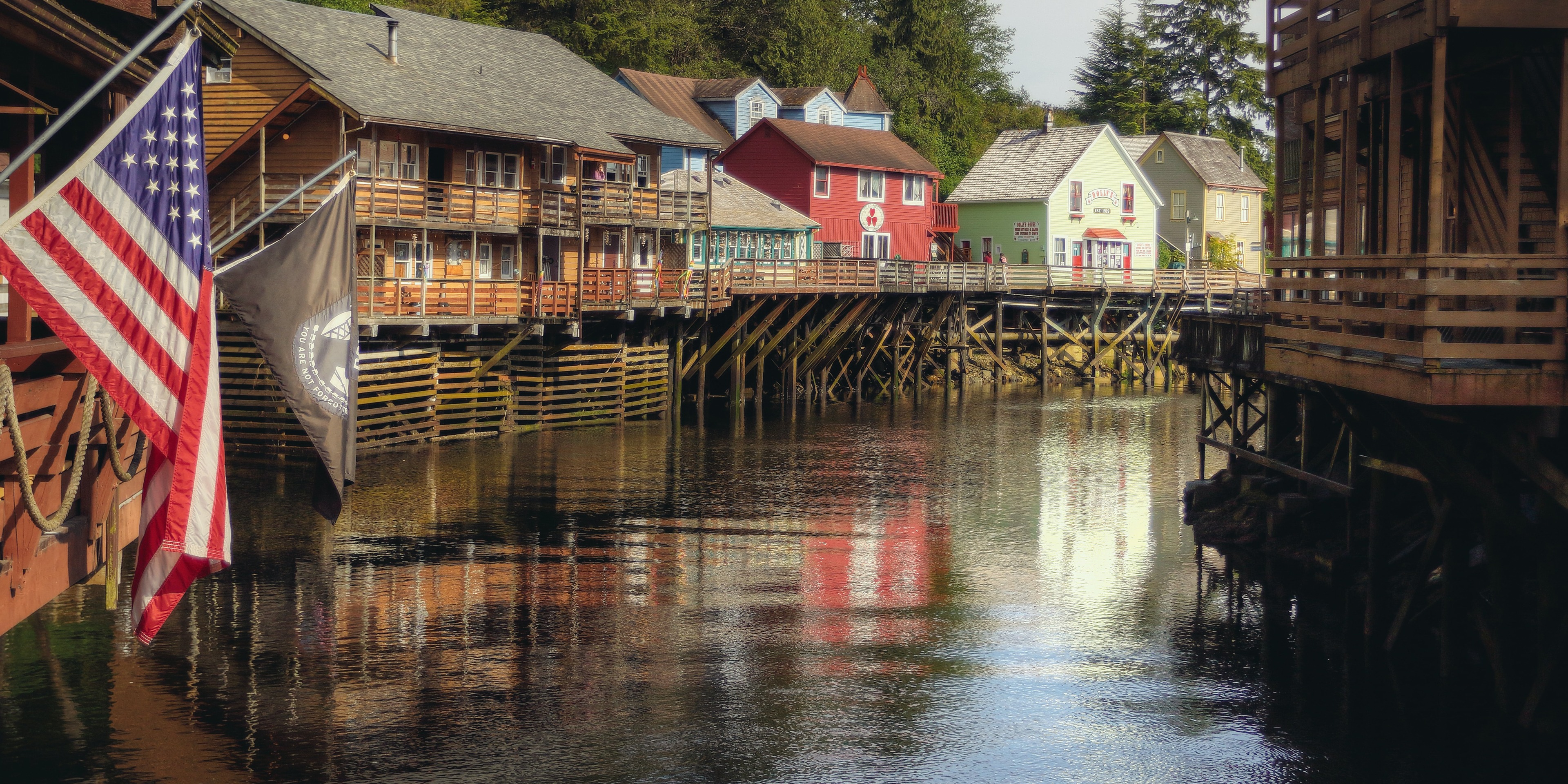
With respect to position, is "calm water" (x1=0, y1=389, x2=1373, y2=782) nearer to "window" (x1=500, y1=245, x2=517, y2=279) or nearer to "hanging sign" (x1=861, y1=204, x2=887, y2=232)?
"window" (x1=500, y1=245, x2=517, y2=279)

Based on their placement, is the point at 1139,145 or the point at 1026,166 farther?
the point at 1139,145

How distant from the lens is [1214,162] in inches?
2857

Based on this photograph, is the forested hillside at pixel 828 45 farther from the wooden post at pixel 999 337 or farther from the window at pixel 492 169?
the wooden post at pixel 999 337

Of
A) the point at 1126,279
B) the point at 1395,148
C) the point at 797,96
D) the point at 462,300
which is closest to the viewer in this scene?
the point at 1395,148

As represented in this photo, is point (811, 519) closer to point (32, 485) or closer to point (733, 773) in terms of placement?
point (733, 773)

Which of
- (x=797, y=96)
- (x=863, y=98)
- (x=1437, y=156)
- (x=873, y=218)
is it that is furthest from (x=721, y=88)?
(x=1437, y=156)

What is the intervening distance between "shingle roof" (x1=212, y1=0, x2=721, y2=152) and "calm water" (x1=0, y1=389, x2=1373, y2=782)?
415 inches

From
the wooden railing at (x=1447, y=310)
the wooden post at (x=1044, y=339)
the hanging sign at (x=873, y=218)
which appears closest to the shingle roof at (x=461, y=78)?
the hanging sign at (x=873, y=218)

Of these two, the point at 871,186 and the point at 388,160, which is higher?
the point at 871,186

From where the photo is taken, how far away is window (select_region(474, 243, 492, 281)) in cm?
3653

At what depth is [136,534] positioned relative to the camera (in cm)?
1169

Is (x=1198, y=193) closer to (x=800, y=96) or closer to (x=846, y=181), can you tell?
(x=800, y=96)

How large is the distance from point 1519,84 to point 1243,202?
205 ft

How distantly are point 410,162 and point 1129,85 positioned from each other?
58.8 metres
